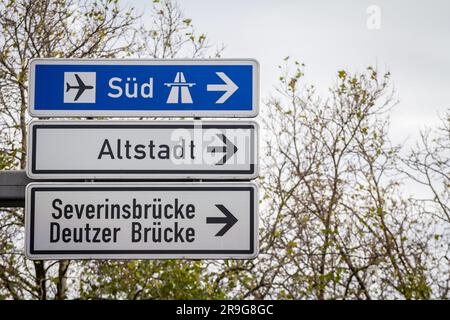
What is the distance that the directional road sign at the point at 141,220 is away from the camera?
4.67 meters

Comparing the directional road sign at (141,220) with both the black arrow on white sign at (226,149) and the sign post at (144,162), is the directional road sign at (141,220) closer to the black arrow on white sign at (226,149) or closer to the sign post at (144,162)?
the sign post at (144,162)

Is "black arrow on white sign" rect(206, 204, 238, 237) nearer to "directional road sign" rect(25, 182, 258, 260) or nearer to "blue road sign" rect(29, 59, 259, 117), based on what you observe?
"directional road sign" rect(25, 182, 258, 260)

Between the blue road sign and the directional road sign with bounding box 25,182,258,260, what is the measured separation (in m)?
0.44

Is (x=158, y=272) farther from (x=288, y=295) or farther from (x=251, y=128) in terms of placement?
(x=251, y=128)

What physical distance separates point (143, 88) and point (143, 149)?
1.18 feet

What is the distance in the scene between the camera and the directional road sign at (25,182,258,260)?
15.3 ft

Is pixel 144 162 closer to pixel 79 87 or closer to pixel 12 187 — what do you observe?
pixel 79 87

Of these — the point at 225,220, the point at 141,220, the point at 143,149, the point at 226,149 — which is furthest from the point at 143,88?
the point at 225,220

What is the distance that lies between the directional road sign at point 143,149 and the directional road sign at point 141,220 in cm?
8

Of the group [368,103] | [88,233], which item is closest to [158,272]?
[368,103]

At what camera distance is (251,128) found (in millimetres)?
4730

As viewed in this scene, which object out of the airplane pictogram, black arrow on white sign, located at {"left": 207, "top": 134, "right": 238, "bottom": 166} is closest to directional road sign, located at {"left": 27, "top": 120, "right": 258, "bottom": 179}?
black arrow on white sign, located at {"left": 207, "top": 134, "right": 238, "bottom": 166}

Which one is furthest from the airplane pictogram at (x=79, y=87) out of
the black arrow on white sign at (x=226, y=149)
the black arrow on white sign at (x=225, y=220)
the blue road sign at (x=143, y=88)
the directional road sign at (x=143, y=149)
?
the black arrow on white sign at (x=225, y=220)
